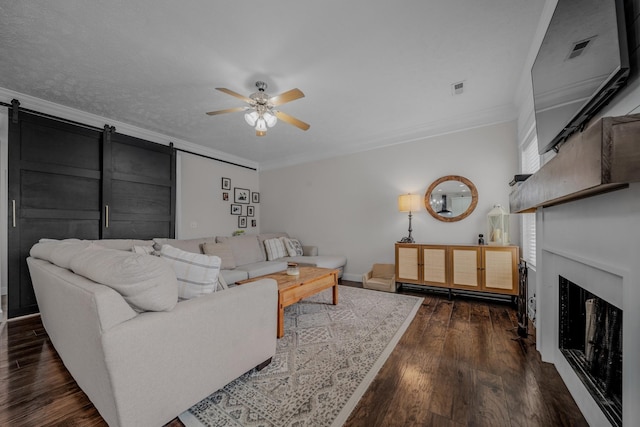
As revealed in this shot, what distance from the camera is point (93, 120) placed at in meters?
3.48

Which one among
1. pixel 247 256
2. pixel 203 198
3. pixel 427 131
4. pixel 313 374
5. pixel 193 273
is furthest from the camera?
pixel 203 198

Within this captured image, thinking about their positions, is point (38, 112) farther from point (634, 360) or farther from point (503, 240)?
point (503, 240)

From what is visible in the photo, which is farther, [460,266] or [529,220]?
[460,266]

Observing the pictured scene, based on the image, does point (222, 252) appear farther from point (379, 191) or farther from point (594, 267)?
point (594, 267)

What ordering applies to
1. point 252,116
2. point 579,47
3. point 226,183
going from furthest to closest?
1. point 226,183
2. point 252,116
3. point 579,47

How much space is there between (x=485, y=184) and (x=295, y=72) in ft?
9.77

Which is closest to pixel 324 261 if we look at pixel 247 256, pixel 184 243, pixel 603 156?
pixel 247 256

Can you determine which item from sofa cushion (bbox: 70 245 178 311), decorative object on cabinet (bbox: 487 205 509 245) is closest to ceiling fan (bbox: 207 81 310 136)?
sofa cushion (bbox: 70 245 178 311)

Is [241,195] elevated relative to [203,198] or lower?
elevated

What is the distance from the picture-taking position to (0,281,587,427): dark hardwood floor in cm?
136

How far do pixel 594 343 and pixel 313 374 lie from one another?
5.46 feet

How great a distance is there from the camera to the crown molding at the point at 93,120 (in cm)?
295

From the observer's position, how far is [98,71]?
8.23 feet

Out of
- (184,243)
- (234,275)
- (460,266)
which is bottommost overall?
(234,275)
